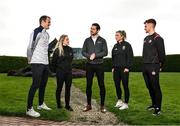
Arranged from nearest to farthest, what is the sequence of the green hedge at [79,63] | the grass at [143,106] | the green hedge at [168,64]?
the grass at [143,106] → the green hedge at [79,63] → the green hedge at [168,64]

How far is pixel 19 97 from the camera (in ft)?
49.4

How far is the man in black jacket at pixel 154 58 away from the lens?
11117mm

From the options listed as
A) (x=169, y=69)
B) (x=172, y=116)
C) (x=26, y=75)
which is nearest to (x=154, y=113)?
(x=172, y=116)

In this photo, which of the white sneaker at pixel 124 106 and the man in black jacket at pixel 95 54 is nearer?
the man in black jacket at pixel 95 54

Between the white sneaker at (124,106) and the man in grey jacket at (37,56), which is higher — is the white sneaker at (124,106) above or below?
below

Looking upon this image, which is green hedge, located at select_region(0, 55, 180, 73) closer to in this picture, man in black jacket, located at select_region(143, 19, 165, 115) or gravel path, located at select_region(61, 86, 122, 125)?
gravel path, located at select_region(61, 86, 122, 125)

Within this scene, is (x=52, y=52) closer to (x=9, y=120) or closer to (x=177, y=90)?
(x=9, y=120)

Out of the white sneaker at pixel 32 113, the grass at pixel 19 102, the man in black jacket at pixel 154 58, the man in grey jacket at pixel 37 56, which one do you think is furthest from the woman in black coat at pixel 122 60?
the white sneaker at pixel 32 113

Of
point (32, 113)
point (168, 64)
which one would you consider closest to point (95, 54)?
point (32, 113)

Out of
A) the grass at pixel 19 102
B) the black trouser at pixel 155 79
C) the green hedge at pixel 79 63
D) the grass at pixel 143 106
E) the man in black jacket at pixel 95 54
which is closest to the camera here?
the grass at pixel 143 106

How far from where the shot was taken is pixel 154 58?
11.2 meters

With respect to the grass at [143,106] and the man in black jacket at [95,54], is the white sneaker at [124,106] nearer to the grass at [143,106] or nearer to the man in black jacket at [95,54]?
the grass at [143,106]

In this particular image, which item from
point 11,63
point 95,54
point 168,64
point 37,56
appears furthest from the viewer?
point 168,64

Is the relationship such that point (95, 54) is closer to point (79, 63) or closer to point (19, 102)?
point (19, 102)
